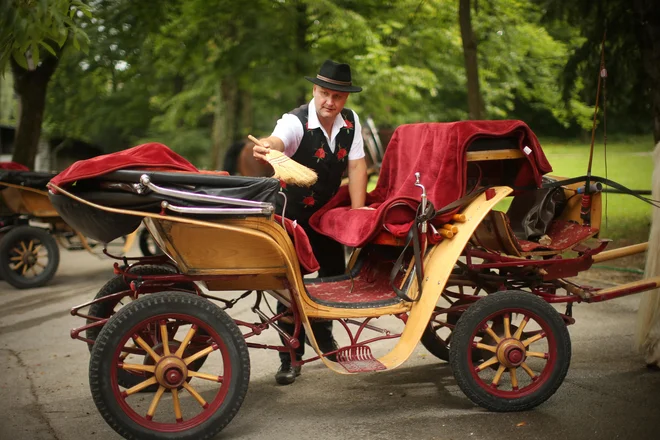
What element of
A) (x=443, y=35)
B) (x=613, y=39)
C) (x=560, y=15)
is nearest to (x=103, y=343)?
(x=560, y=15)

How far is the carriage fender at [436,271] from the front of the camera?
415 centimetres

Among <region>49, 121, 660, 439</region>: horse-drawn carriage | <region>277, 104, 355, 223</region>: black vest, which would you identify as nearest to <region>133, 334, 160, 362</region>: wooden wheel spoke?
<region>49, 121, 660, 439</region>: horse-drawn carriage

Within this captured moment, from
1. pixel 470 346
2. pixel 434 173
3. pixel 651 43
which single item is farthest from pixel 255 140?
pixel 651 43

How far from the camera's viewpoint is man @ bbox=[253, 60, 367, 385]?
183 inches

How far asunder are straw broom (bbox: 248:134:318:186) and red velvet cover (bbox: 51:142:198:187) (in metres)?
0.44

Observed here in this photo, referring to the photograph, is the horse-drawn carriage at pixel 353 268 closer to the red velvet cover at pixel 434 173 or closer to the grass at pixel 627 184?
the red velvet cover at pixel 434 173

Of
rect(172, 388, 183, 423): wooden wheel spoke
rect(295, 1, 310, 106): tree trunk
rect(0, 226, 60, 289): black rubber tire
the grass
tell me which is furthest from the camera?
rect(295, 1, 310, 106): tree trunk

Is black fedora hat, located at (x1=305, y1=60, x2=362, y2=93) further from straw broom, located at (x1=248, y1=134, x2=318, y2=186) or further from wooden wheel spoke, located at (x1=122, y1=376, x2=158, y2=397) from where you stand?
wooden wheel spoke, located at (x1=122, y1=376, x2=158, y2=397)

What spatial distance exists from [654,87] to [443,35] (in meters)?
7.26

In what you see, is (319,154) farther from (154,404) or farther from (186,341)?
(154,404)

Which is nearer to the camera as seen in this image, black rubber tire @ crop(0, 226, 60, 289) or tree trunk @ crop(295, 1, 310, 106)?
black rubber tire @ crop(0, 226, 60, 289)

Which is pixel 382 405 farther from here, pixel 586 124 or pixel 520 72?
pixel 520 72

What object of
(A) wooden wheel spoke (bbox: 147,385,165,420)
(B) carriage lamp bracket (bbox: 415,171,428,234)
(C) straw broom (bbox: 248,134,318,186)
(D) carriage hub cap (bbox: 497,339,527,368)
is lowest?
(A) wooden wheel spoke (bbox: 147,385,165,420)

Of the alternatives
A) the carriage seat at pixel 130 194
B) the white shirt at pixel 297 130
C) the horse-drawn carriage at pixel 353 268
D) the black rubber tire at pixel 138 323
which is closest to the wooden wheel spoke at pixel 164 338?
the horse-drawn carriage at pixel 353 268
